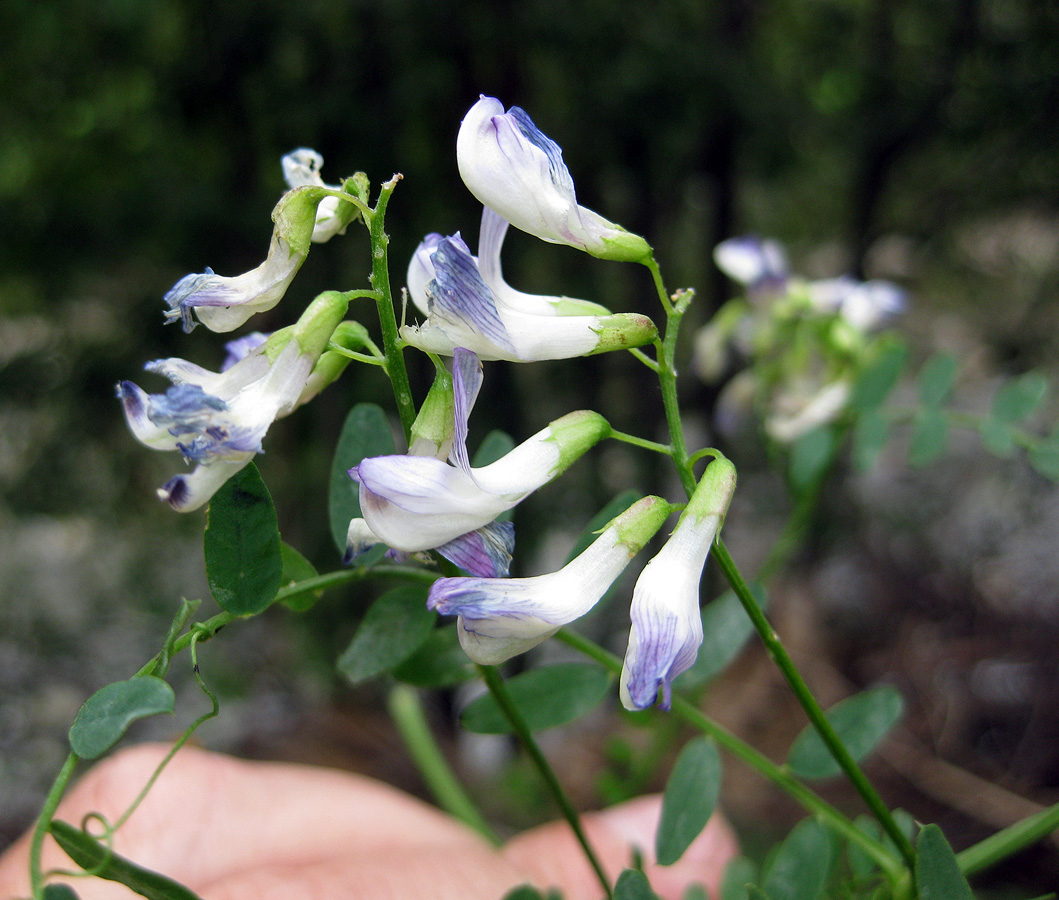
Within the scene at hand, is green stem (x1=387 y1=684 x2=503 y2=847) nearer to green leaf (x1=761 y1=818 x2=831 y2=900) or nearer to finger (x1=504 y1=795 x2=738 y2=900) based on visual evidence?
finger (x1=504 y1=795 x2=738 y2=900)

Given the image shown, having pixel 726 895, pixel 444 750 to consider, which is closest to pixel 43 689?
pixel 444 750

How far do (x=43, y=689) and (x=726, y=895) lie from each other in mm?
1101

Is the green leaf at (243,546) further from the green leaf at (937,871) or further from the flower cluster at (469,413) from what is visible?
the green leaf at (937,871)

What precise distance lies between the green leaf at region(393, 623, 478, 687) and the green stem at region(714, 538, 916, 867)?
0.14 meters

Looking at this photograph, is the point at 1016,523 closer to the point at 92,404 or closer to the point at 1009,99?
the point at 1009,99

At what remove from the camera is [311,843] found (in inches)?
24.7

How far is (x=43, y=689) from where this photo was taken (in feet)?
4.04

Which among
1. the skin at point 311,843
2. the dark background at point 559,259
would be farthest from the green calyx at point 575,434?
the dark background at point 559,259

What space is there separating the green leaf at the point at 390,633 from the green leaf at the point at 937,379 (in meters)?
0.48

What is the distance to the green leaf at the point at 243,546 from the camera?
0.27 metres

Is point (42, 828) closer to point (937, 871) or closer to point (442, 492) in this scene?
point (442, 492)

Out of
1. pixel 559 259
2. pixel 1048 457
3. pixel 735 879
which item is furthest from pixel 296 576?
pixel 559 259

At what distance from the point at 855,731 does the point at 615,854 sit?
0.35 metres

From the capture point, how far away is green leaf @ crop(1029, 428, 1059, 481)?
52cm
